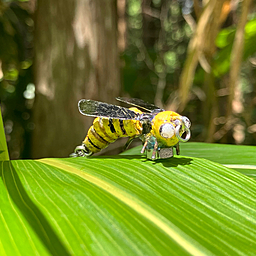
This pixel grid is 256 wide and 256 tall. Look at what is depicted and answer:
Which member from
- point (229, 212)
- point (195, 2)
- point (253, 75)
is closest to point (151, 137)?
point (229, 212)

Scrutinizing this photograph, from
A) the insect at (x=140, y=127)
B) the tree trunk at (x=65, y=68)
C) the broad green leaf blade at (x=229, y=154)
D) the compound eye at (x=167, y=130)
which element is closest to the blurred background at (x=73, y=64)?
Result: the tree trunk at (x=65, y=68)

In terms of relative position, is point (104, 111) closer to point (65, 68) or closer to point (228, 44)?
point (65, 68)

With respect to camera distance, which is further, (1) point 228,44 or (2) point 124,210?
(1) point 228,44

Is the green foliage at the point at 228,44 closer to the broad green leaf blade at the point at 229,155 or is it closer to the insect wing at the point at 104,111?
the broad green leaf blade at the point at 229,155

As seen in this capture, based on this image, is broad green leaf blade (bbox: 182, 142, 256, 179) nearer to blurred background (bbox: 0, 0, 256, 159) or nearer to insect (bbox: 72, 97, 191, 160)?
insect (bbox: 72, 97, 191, 160)

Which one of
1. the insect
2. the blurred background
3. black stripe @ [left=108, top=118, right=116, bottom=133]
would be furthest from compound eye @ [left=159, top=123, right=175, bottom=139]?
the blurred background

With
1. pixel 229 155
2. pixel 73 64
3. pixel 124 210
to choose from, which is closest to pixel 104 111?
pixel 124 210
